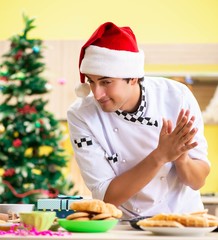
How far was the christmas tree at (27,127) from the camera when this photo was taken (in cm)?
551

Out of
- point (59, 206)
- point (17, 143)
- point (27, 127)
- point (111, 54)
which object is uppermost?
point (111, 54)

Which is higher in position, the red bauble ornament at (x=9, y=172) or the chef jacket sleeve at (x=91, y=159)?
the chef jacket sleeve at (x=91, y=159)

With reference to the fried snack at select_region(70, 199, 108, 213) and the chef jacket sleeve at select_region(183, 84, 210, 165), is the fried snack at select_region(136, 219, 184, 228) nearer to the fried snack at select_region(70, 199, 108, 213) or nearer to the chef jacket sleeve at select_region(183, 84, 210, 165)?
the fried snack at select_region(70, 199, 108, 213)

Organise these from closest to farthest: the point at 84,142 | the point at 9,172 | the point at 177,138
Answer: the point at 177,138 < the point at 84,142 < the point at 9,172

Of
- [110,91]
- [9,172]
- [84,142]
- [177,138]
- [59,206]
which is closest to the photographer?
[59,206]

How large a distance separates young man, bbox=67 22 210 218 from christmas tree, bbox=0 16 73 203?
2.83 metres

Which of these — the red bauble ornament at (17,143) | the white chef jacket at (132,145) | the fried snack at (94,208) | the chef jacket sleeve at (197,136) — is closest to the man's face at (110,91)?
the white chef jacket at (132,145)

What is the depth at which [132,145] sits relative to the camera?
2688 mm

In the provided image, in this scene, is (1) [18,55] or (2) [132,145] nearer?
(2) [132,145]

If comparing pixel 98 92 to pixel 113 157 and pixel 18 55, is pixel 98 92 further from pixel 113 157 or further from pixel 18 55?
pixel 18 55

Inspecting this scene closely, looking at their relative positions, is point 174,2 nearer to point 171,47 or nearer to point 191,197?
point 171,47

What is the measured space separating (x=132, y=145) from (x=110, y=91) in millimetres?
268

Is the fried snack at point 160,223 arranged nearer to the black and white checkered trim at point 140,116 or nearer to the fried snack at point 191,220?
the fried snack at point 191,220

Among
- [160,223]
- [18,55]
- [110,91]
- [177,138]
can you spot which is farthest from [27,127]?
[160,223]
